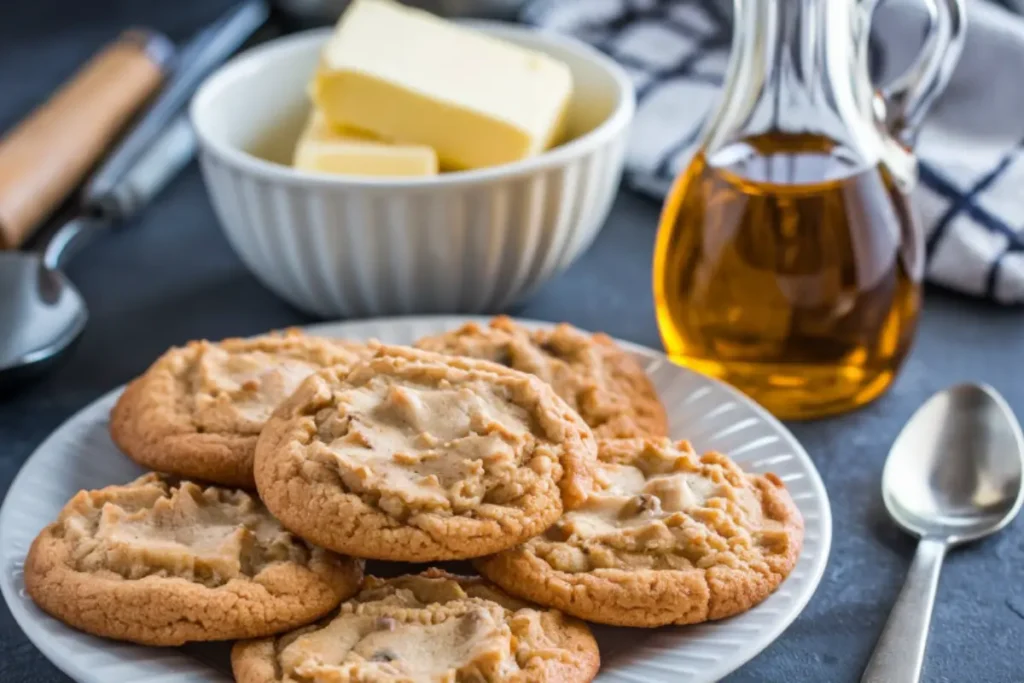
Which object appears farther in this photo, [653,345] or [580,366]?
[653,345]

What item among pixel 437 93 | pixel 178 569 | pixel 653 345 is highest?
pixel 437 93

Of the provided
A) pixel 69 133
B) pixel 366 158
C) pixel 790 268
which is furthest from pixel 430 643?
pixel 69 133

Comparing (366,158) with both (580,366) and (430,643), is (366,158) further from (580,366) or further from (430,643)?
(430,643)

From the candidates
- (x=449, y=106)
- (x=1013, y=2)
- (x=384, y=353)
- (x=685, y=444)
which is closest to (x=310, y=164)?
(x=449, y=106)

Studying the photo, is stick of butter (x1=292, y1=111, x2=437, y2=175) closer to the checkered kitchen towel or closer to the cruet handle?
the checkered kitchen towel

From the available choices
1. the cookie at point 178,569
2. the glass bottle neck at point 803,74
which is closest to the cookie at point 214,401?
the cookie at point 178,569

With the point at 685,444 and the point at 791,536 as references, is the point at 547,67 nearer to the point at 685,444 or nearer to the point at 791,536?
the point at 685,444
